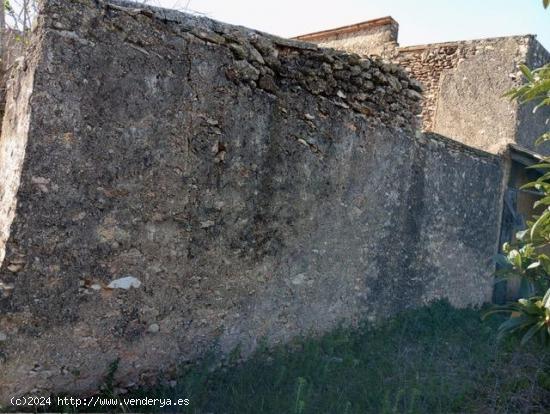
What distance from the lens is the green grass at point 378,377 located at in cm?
348

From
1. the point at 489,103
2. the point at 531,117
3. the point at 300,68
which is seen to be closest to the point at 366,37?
the point at 489,103

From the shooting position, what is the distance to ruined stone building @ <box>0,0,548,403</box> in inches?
119

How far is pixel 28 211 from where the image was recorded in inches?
117

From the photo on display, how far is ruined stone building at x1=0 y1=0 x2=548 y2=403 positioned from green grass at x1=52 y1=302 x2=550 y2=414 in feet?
0.66

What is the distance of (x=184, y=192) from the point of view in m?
3.61

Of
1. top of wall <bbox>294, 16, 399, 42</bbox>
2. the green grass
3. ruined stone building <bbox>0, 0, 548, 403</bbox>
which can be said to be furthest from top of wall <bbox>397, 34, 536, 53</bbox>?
the green grass

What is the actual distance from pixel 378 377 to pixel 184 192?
2.21 meters

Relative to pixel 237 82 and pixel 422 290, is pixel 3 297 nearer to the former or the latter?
pixel 237 82

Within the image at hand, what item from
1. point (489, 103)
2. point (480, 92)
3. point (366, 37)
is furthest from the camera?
point (366, 37)

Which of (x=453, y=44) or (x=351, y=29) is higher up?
(x=351, y=29)

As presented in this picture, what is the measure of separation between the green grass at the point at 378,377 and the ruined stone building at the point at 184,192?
0.20 metres

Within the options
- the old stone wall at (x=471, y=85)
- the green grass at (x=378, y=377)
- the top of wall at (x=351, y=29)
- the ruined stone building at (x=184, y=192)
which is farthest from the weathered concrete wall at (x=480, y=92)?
the green grass at (x=378, y=377)

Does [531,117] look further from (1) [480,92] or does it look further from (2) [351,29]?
(2) [351,29]

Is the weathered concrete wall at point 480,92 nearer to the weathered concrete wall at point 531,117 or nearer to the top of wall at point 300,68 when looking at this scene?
the weathered concrete wall at point 531,117
